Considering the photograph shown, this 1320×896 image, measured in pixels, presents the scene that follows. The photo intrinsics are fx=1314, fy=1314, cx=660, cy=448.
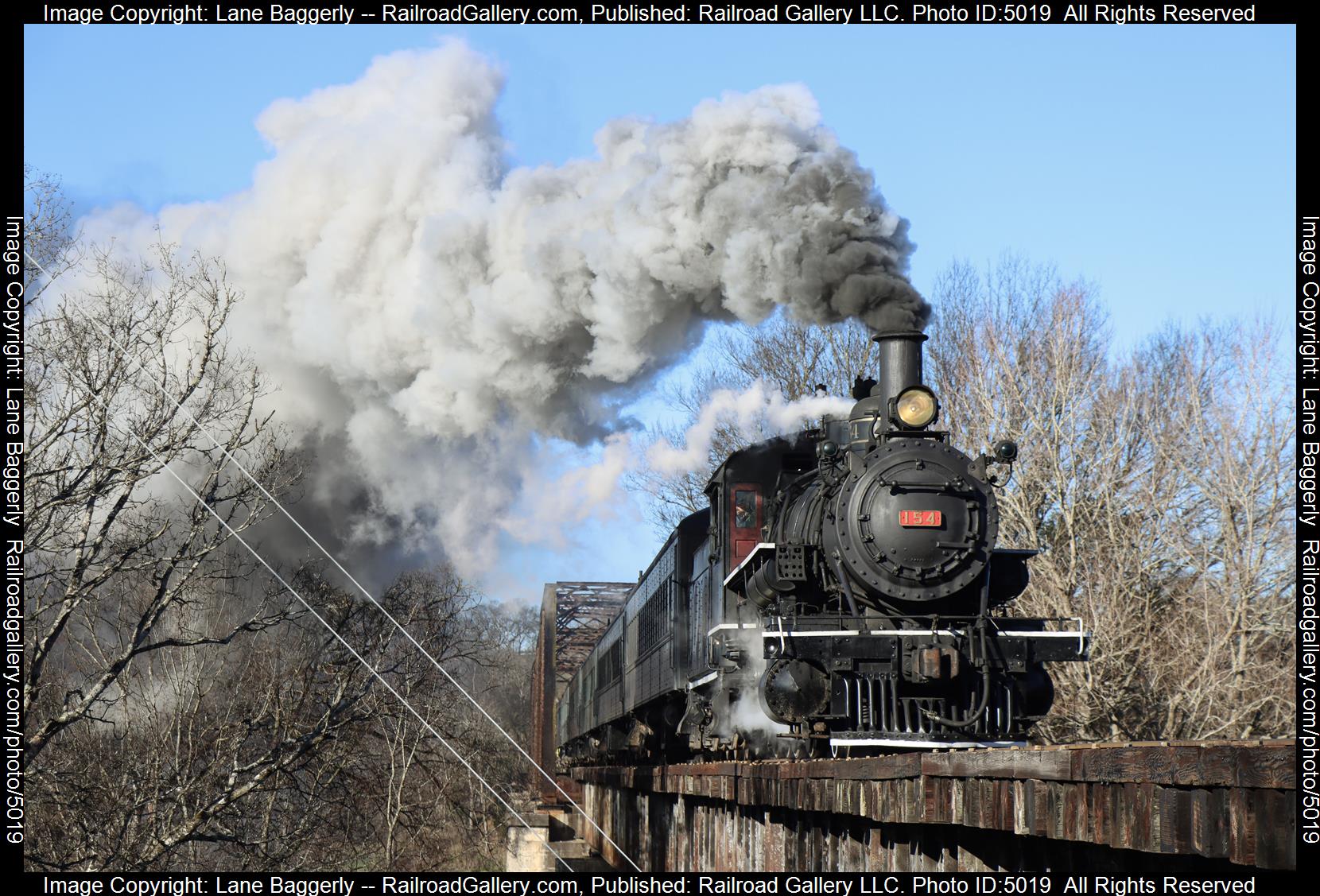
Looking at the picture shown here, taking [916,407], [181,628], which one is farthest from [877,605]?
[181,628]

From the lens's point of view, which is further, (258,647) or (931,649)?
(258,647)

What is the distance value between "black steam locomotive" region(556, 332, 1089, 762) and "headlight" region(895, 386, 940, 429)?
12mm

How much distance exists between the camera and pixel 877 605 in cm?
1127

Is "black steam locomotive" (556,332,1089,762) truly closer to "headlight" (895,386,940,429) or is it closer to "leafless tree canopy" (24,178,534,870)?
"headlight" (895,386,940,429)

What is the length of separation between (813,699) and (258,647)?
19.5 meters

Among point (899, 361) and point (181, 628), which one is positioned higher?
point (899, 361)

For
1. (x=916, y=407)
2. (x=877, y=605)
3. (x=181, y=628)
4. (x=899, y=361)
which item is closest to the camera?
(x=877, y=605)

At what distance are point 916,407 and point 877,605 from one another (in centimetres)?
179

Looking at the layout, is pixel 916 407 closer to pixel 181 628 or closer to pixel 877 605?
pixel 877 605

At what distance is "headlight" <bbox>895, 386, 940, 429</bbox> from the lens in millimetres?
11555
